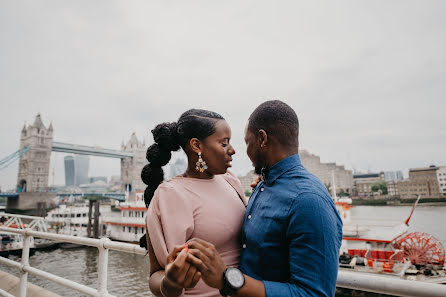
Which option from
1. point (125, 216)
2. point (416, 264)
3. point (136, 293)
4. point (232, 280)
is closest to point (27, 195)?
point (125, 216)

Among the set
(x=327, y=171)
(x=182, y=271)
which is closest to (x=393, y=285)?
(x=182, y=271)

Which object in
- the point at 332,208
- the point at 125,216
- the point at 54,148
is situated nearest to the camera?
the point at 332,208

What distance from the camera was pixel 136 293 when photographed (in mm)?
10508

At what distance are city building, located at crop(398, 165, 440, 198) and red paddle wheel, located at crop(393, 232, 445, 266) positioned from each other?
2517 inches

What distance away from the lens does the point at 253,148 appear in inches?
45.7

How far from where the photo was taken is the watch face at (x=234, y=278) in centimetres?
79

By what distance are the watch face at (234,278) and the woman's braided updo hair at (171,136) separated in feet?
2.06

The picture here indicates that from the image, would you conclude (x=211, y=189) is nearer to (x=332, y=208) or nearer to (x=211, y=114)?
(x=211, y=114)

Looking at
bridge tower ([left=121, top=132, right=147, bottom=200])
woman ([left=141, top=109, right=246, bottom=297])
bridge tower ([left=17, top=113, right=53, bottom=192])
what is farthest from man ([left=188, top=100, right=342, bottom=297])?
bridge tower ([left=121, top=132, right=147, bottom=200])

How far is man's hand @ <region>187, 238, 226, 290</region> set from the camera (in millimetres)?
752

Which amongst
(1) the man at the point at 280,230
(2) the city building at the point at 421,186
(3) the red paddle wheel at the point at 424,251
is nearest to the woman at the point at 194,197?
(1) the man at the point at 280,230

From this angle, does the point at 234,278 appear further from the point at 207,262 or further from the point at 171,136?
the point at 171,136

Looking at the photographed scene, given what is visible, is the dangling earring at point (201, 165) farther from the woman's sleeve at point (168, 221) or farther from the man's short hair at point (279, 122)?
the man's short hair at point (279, 122)

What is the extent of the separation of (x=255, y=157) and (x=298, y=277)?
497 millimetres
